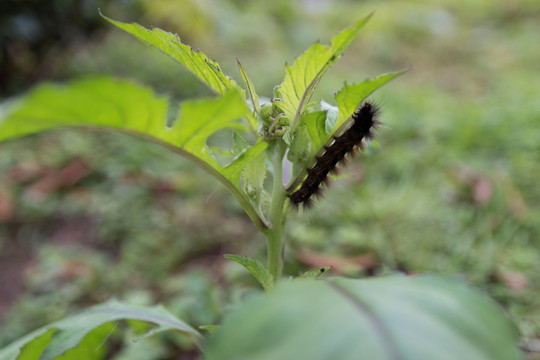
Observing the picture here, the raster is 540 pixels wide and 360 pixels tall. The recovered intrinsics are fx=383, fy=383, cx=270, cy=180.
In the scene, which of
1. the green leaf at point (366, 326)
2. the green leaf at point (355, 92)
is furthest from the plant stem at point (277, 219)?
the green leaf at point (366, 326)

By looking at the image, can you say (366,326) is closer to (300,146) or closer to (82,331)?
(300,146)

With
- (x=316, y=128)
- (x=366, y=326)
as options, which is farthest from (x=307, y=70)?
(x=366, y=326)

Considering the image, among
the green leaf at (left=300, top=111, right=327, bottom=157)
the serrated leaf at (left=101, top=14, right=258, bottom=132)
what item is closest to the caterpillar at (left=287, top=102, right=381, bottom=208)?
the green leaf at (left=300, top=111, right=327, bottom=157)

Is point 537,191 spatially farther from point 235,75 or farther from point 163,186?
point 235,75

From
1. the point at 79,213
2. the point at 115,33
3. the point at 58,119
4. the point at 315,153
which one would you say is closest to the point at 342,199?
the point at 315,153

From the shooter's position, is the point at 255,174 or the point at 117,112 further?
the point at 255,174

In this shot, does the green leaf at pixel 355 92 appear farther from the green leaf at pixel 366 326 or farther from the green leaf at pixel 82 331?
the green leaf at pixel 82 331

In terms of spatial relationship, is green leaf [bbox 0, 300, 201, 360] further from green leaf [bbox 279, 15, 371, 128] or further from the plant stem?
green leaf [bbox 279, 15, 371, 128]
